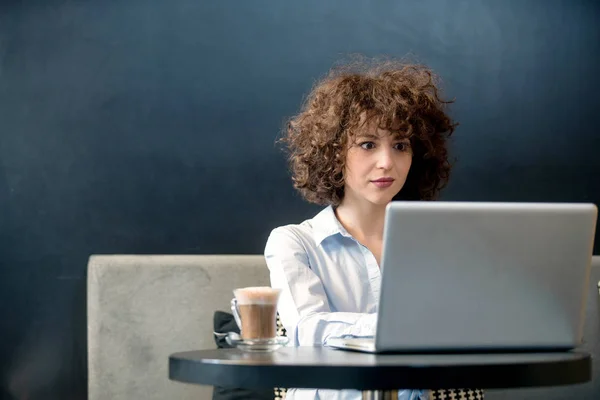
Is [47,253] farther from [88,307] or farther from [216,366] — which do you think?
[216,366]

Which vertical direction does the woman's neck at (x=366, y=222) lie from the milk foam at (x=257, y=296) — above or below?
above

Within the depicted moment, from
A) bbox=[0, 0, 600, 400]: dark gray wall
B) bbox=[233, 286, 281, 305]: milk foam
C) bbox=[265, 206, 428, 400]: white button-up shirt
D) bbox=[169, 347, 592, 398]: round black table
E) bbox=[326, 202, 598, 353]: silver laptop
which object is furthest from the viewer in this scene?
bbox=[0, 0, 600, 400]: dark gray wall

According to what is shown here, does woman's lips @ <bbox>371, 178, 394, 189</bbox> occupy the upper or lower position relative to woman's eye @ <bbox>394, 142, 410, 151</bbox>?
lower

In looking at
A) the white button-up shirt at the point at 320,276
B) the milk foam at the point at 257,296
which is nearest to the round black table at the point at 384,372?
the milk foam at the point at 257,296

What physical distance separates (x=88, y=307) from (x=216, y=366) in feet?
5.36

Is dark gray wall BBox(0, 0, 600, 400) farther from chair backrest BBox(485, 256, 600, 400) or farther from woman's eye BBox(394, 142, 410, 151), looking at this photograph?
woman's eye BBox(394, 142, 410, 151)

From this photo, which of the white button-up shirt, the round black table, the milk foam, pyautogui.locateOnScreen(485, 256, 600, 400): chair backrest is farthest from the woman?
pyautogui.locateOnScreen(485, 256, 600, 400): chair backrest

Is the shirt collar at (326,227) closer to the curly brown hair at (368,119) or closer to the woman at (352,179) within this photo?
the woman at (352,179)

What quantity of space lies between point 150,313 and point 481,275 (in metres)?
1.62

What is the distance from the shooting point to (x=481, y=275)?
52.1 inches

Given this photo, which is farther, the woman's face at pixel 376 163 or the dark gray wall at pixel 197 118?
the dark gray wall at pixel 197 118

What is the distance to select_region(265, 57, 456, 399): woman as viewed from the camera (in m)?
2.03

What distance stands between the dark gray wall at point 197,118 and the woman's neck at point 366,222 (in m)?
0.69

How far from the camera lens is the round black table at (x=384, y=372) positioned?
3.84 feet
